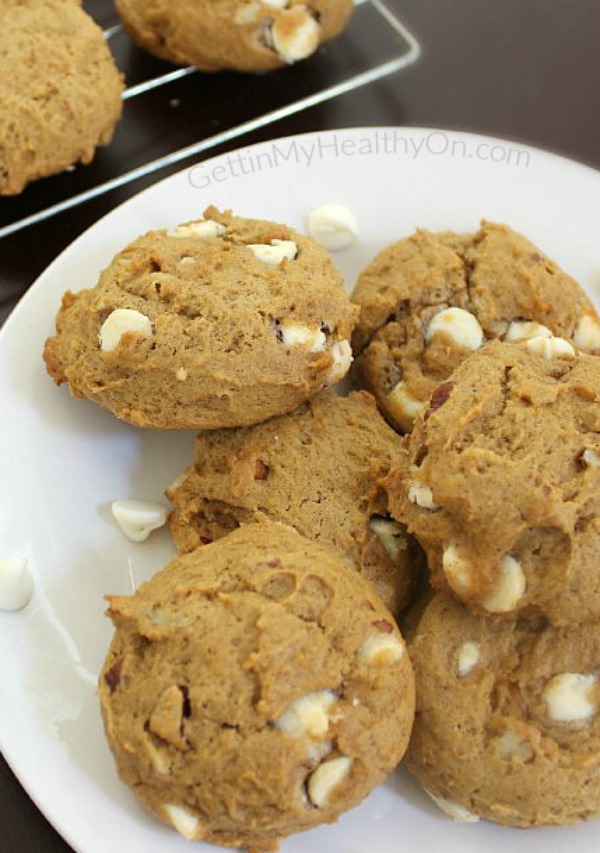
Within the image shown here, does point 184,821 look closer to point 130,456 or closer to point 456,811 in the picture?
point 456,811

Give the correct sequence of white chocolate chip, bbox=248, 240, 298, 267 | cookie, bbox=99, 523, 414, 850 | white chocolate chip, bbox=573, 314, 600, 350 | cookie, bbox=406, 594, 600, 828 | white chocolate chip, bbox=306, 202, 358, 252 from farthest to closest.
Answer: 1. white chocolate chip, bbox=306, 202, 358, 252
2. white chocolate chip, bbox=573, 314, 600, 350
3. white chocolate chip, bbox=248, 240, 298, 267
4. cookie, bbox=406, 594, 600, 828
5. cookie, bbox=99, 523, 414, 850

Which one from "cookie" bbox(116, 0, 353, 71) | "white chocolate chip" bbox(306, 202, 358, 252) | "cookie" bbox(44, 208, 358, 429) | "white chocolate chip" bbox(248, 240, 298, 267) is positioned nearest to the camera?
"cookie" bbox(44, 208, 358, 429)

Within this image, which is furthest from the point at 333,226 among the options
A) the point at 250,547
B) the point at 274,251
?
the point at 250,547

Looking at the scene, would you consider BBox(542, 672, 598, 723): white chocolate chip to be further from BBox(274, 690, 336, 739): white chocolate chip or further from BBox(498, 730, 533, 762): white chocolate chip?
BBox(274, 690, 336, 739): white chocolate chip

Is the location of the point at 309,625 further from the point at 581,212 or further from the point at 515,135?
the point at 515,135

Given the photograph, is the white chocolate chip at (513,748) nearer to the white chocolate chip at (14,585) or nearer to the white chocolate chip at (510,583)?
the white chocolate chip at (510,583)

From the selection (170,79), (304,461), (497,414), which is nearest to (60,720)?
(304,461)

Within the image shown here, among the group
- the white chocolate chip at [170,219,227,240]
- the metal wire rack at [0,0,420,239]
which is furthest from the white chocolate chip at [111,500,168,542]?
the metal wire rack at [0,0,420,239]
